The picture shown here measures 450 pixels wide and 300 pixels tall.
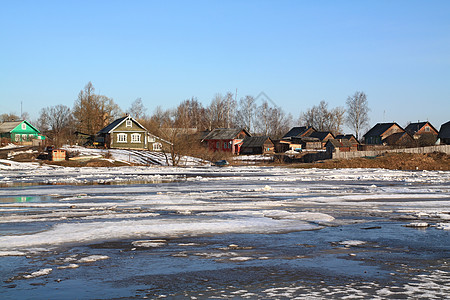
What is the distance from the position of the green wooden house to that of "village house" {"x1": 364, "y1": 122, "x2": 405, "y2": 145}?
7207cm

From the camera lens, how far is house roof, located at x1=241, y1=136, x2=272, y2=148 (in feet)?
297

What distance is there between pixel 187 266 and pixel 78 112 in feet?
321

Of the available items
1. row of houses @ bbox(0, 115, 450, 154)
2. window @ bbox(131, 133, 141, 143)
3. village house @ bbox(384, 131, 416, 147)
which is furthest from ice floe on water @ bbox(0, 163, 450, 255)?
village house @ bbox(384, 131, 416, 147)

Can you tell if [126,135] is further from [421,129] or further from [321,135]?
[421,129]

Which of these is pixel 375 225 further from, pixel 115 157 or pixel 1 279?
pixel 115 157

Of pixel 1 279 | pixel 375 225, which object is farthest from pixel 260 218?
pixel 1 279

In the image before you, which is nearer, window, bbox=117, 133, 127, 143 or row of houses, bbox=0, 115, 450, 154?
window, bbox=117, 133, 127, 143

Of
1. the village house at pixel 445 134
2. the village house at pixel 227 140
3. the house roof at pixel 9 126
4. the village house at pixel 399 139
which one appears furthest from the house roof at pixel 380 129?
the house roof at pixel 9 126

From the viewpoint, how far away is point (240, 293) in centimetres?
724

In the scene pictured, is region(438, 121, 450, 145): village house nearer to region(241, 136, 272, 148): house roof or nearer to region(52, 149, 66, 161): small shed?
region(241, 136, 272, 148): house roof

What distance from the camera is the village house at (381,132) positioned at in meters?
106

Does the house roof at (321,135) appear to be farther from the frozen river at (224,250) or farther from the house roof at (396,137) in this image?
the frozen river at (224,250)

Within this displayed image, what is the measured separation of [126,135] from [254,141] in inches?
1026

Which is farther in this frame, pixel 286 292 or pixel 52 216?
pixel 52 216
